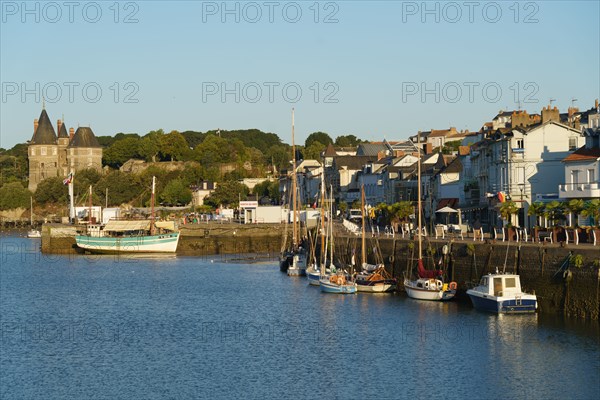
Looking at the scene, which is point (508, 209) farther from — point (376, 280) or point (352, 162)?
point (352, 162)

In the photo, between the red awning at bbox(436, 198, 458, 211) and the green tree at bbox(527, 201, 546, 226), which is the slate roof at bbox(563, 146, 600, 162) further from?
the red awning at bbox(436, 198, 458, 211)

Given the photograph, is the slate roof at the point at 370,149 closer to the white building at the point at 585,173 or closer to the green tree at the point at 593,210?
the white building at the point at 585,173

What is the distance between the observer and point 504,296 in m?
52.4

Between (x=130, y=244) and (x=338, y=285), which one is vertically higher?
(x=130, y=244)

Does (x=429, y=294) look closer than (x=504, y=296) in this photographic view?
No

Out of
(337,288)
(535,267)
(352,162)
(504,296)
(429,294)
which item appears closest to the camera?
(504,296)

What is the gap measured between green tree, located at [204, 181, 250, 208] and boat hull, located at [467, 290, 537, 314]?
123m

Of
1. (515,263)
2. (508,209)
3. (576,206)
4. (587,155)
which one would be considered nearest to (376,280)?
(508,209)

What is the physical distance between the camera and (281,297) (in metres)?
67.9

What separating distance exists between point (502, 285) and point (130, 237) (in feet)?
235

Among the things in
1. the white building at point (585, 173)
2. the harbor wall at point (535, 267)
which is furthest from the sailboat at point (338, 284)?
the white building at point (585, 173)

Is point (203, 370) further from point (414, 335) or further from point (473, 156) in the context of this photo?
point (473, 156)

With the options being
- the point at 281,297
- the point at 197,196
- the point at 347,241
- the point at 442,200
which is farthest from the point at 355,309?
the point at 197,196

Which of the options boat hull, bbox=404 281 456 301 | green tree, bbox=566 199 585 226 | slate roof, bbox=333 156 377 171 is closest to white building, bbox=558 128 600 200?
green tree, bbox=566 199 585 226
